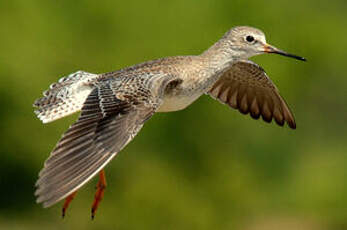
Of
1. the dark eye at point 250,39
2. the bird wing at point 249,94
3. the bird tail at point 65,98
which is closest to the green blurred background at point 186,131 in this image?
the bird wing at point 249,94

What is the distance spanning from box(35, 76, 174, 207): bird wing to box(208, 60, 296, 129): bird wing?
2.26 metres

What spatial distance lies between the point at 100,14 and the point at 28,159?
14.8 ft

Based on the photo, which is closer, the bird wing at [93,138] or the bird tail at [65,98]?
the bird wing at [93,138]

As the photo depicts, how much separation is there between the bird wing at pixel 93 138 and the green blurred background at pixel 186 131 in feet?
47.5

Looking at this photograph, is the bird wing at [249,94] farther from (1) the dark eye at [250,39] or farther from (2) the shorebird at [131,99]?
(1) the dark eye at [250,39]

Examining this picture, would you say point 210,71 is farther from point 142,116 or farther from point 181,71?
point 142,116

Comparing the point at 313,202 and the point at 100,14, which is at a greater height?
the point at 100,14

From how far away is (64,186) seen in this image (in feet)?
27.8

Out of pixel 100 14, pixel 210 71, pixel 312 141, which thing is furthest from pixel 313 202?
pixel 210 71

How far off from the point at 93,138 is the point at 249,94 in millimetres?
3136

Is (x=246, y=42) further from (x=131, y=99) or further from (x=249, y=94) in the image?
(x=131, y=99)

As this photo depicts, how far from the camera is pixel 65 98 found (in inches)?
416

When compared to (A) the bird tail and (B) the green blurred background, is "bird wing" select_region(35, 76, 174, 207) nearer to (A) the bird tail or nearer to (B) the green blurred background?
(A) the bird tail

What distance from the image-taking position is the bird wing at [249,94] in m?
11.8
